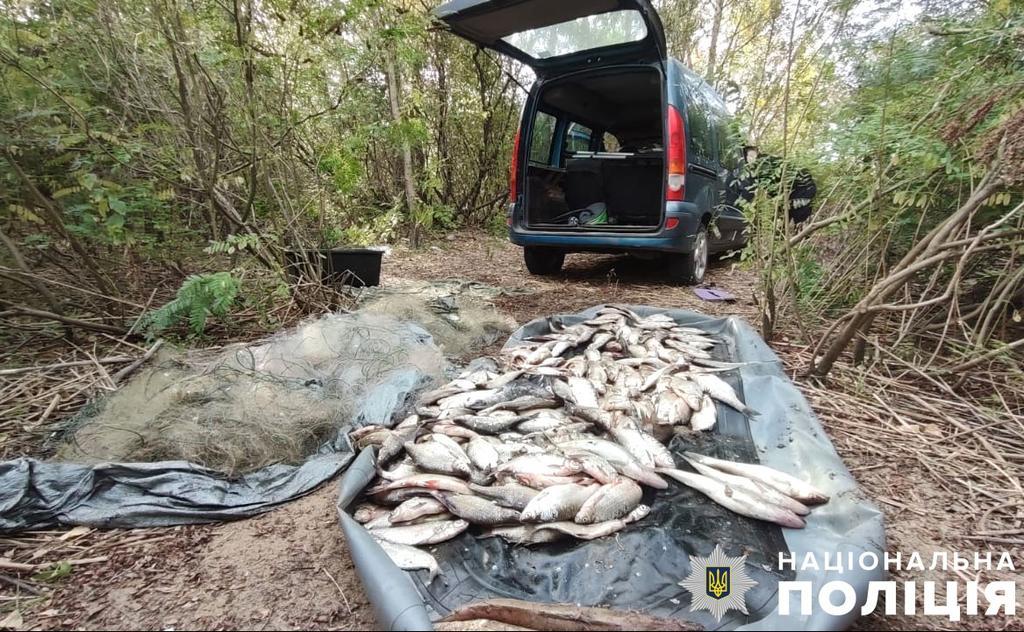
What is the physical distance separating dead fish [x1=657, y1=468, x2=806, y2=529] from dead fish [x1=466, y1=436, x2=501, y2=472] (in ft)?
2.50

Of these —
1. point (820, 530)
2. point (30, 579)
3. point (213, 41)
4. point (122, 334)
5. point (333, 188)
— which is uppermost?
point (213, 41)

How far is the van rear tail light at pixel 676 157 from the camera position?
4781mm

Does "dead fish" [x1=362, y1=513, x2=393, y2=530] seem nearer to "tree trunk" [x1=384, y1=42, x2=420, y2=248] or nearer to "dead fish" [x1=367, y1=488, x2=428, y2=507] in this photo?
"dead fish" [x1=367, y1=488, x2=428, y2=507]

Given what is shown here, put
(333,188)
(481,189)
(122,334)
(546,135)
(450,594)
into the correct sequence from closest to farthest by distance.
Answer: (450,594) < (122,334) < (333,188) < (546,135) < (481,189)

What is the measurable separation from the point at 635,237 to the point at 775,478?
372cm

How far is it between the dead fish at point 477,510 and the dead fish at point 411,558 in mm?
205

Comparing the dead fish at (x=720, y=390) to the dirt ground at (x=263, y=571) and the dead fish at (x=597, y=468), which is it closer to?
the dirt ground at (x=263, y=571)

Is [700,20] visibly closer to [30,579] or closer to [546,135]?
[546,135]

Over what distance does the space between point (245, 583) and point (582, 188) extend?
6390 millimetres

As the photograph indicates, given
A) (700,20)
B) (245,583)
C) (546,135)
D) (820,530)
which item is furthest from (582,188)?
(700,20)

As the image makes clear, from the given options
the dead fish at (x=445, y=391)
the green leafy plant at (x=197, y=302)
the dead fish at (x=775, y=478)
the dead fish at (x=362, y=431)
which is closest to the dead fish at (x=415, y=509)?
the dead fish at (x=362, y=431)

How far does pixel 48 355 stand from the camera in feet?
10.7

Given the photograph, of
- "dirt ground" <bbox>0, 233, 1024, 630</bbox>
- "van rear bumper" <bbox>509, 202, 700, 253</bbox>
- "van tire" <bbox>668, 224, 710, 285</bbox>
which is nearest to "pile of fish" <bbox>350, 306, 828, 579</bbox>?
"dirt ground" <bbox>0, 233, 1024, 630</bbox>

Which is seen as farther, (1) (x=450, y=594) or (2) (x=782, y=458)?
(2) (x=782, y=458)
